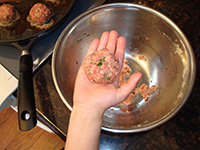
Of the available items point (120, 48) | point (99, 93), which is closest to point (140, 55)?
point (120, 48)

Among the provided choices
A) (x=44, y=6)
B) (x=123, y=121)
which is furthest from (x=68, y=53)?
(x=123, y=121)

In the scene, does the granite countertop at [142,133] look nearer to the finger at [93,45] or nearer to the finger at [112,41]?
the finger at [93,45]

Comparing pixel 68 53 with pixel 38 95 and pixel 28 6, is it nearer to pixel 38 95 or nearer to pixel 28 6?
pixel 38 95

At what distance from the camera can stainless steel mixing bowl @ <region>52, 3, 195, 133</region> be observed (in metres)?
0.90

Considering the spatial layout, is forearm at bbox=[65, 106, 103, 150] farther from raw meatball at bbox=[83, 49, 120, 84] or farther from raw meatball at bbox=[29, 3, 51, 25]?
raw meatball at bbox=[29, 3, 51, 25]

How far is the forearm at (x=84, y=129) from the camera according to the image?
78cm

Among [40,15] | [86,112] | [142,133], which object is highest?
[40,15]

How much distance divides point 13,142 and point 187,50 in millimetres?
1930

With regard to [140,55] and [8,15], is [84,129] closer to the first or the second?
[140,55]

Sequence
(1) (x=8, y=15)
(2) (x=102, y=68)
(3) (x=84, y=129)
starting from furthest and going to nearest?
(1) (x=8, y=15) < (2) (x=102, y=68) < (3) (x=84, y=129)

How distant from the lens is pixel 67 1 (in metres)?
1.29

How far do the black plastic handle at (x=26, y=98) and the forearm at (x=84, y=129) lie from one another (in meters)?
0.21

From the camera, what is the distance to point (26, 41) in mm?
1090

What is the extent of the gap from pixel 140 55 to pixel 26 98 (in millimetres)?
902
